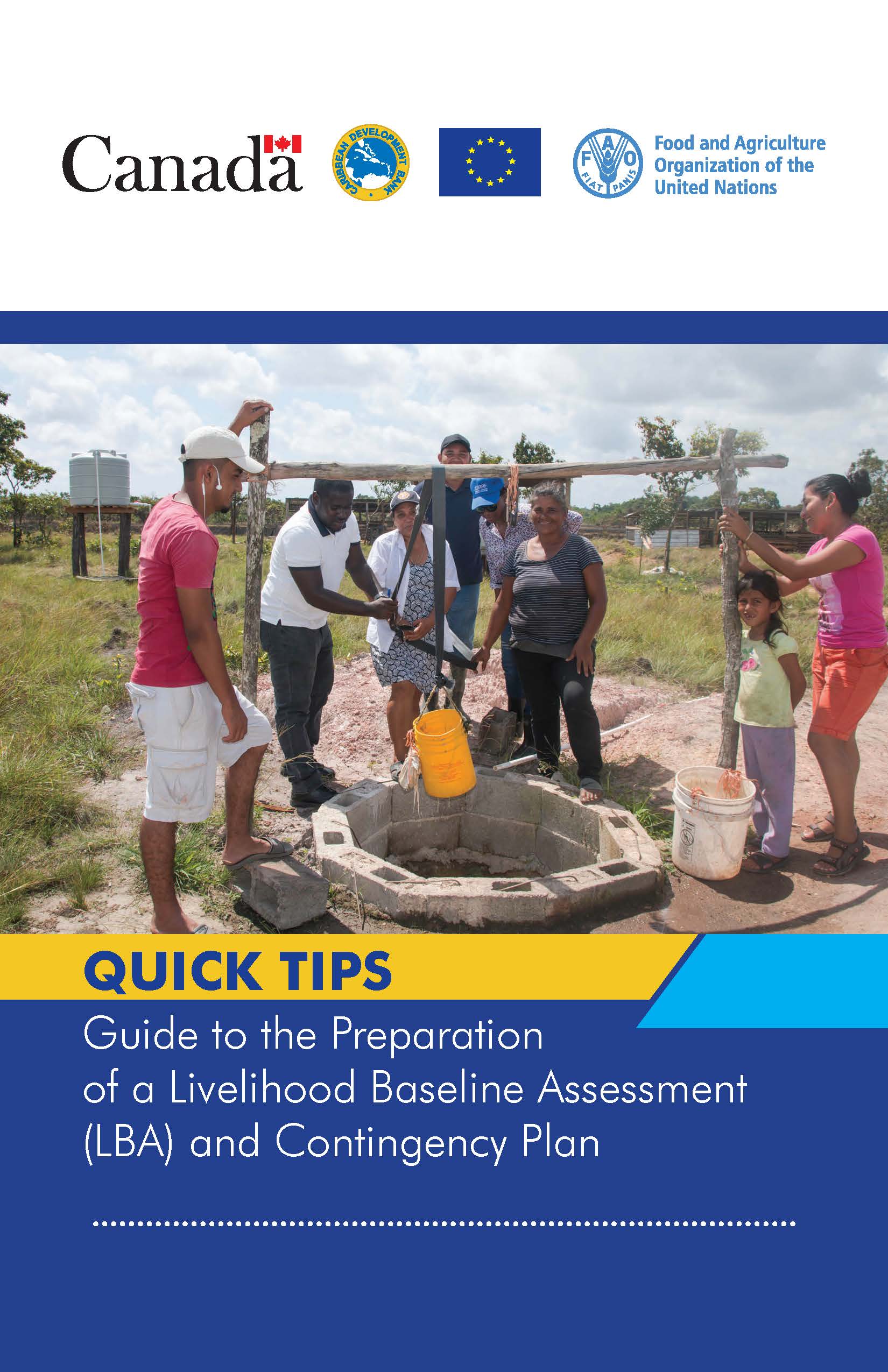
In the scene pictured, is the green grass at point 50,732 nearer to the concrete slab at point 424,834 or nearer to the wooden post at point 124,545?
the concrete slab at point 424,834

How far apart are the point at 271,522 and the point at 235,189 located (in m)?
23.3

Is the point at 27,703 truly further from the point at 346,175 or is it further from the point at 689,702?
the point at 689,702

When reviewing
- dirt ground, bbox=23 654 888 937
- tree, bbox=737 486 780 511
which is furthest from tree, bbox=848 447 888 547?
dirt ground, bbox=23 654 888 937

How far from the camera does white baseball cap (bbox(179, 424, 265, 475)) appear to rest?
9.99 ft

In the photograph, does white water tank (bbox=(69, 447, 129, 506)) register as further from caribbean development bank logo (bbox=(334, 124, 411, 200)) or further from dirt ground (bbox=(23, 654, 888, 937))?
caribbean development bank logo (bbox=(334, 124, 411, 200))

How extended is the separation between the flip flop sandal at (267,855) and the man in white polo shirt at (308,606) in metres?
0.88

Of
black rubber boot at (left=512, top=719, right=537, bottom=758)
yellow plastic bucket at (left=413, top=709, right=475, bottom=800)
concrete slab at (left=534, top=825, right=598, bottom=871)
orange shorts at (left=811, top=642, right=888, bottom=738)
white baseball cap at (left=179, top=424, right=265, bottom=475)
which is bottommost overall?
concrete slab at (left=534, top=825, right=598, bottom=871)

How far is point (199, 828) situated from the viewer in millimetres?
4430

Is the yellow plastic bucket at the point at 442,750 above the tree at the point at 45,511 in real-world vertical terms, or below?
below

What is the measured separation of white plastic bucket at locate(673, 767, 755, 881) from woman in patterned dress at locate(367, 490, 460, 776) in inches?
59.5

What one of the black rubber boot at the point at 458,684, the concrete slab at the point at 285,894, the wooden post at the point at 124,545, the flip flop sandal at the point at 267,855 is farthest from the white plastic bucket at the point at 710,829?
the wooden post at the point at 124,545

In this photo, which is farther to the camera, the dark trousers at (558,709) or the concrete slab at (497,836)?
the concrete slab at (497,836)

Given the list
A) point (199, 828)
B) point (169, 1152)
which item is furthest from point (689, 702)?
point (169, 1152)

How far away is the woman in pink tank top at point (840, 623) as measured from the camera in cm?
394
